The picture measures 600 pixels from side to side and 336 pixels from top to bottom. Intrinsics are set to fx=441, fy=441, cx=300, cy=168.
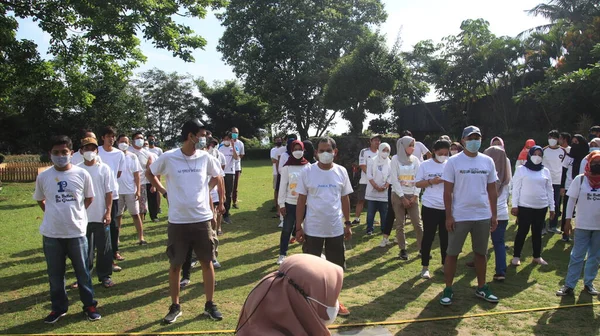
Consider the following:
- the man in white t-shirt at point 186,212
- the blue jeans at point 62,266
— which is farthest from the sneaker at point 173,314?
the blue jeans at point 62,266

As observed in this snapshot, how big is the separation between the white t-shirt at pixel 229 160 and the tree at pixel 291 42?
80.6ft

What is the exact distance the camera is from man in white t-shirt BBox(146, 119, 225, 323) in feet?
15.3

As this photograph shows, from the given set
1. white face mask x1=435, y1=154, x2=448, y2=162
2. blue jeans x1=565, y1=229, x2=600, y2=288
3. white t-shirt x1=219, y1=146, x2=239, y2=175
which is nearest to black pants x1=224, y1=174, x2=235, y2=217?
white t-shirt x1=219, y1=146, x2=239, y2=175

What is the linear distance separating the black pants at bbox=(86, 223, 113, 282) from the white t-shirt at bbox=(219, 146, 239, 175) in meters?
5.04

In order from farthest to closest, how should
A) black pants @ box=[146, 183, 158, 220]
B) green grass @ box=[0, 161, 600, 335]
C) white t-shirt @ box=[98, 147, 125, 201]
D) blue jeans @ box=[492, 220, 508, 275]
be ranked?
black pants @ box=[146, 183, 158, 220]
white t-shirt @ box=[98, 147, 125, 201]
blue jeans @ box=[492, 220, 508, 275]
green grass @ box=[0, 161, 600, 335]

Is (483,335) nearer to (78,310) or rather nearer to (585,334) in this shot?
(585,334)

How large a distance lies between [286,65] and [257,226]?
94.2 feet

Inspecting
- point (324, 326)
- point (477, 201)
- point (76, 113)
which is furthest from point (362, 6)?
point (324, 326)

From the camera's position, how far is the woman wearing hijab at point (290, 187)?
21.8 feet

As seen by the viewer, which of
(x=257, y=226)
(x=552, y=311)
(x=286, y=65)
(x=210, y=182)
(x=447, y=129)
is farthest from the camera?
(x=286, y=65)

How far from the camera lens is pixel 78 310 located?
505cm

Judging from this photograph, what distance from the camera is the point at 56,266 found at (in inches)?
184

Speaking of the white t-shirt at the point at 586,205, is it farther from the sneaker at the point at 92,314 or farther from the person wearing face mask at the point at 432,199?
the sneaker at the point at 92,314

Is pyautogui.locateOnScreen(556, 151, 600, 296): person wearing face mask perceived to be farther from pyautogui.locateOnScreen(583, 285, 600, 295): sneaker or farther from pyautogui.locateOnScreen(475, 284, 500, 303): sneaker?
pyautogui.locateOnScreen(475, 284, 500, 303): sneaker
